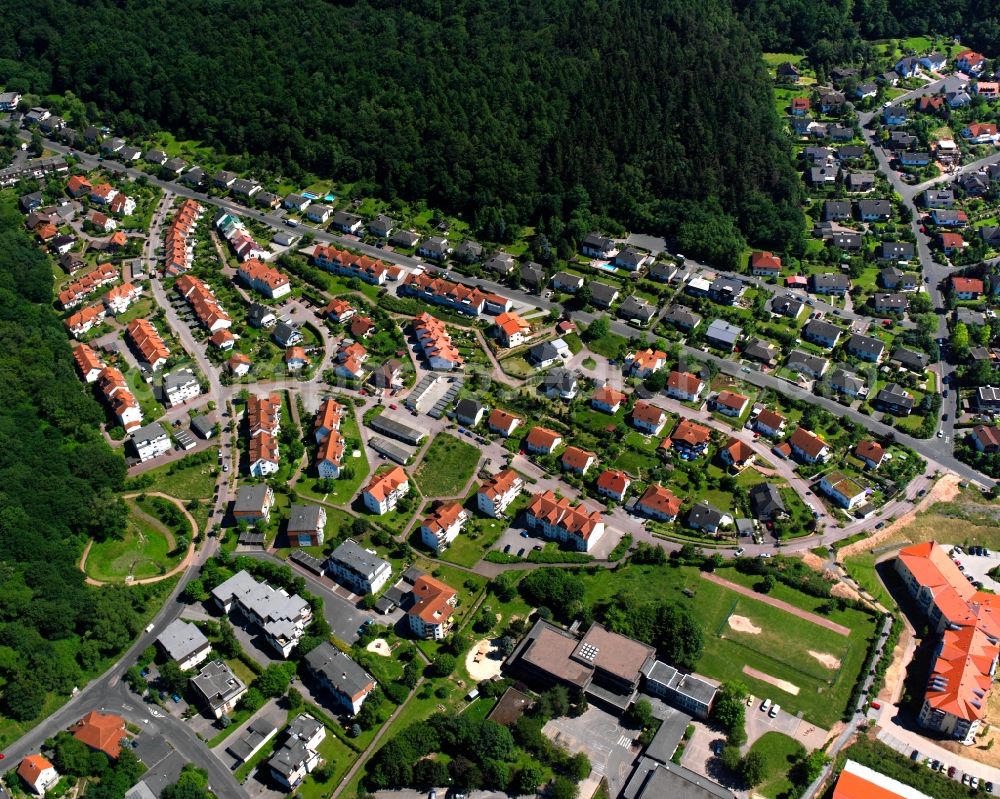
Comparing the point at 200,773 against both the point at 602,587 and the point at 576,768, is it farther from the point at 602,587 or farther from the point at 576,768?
the point at 602,587

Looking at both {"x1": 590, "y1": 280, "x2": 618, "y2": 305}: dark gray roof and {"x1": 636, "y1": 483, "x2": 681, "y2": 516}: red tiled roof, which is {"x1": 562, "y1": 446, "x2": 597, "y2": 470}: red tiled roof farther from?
{"x1": 590, "y1": 280, "x2": 618, "y2": 305}: dark gray roof

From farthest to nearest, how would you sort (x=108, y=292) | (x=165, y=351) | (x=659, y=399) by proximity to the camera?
(x=108, y=292) < (x=165, y=351) < (x=659, y=399)

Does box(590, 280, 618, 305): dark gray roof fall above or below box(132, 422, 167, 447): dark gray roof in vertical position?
above

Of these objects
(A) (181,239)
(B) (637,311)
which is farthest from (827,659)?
(A) (181,239)

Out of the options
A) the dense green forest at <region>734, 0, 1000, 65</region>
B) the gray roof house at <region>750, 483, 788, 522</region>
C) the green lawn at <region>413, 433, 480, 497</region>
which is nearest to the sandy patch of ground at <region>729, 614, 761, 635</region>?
the gray roof house at <region>750, 483, 788, 522</region>

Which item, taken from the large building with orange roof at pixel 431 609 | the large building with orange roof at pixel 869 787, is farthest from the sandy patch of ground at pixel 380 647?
the large building with orange roof at pixel 869 787

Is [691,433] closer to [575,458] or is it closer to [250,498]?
[575,458]

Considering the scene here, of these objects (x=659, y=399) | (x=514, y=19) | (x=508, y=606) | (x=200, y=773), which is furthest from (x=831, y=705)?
(x=514, y=19)
